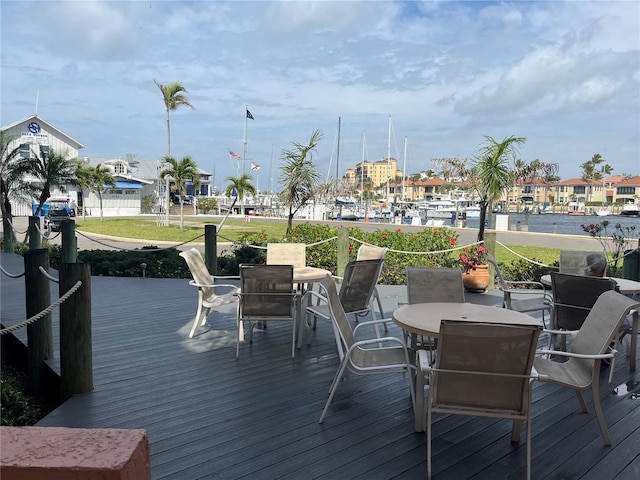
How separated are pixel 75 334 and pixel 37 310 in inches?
27.1

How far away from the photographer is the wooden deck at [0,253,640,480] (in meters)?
2.84

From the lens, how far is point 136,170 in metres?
56.3

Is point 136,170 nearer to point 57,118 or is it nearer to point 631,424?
point 57,118

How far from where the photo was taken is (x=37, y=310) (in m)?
4.15

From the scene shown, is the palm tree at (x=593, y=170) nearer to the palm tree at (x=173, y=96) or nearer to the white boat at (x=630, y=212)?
the white boat at (x=630, y=212)

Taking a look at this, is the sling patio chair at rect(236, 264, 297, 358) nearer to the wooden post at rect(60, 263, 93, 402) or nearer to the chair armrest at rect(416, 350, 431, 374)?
the wooden post at rect(60, 263, 93, 402)

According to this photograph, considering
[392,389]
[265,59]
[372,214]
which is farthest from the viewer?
[372,214]

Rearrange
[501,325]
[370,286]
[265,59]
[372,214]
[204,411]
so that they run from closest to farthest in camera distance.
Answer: [501,325]
[204,411]
[370,286]
[265,59]
[372,214]

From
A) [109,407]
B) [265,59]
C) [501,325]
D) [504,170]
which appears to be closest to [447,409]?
[501,325]

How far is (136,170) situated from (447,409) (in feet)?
192

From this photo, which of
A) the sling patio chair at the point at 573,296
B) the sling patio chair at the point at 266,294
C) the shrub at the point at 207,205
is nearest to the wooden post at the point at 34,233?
the sling patio chair at the point at 266,294

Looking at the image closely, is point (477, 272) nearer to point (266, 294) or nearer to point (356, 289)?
point (356, 289)

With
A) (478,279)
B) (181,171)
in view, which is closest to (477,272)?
(478,279)

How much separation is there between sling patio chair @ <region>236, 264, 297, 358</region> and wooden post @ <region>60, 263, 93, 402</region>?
1438 mm
